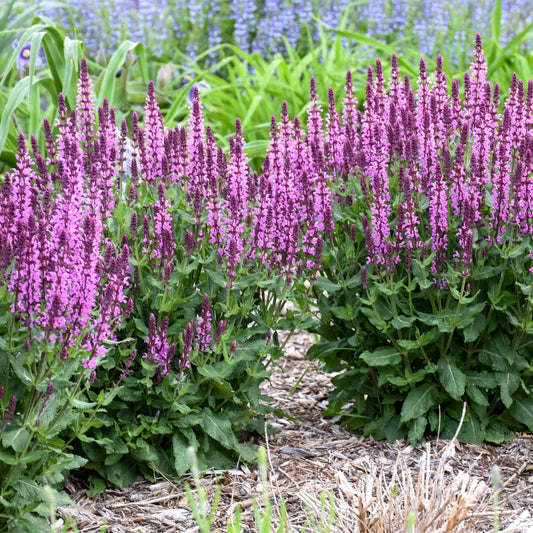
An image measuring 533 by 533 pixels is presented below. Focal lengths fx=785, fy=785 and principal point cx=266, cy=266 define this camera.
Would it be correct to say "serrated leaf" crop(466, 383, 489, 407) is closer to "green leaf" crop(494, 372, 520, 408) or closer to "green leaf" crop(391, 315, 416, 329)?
"green leaf" crop(494, 372, 520, 408)

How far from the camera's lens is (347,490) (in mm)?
2844

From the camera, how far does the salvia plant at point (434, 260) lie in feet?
10.9

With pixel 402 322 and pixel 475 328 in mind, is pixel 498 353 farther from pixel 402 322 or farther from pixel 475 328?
pixel 402 322

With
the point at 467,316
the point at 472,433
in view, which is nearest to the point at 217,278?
the point at 467,316

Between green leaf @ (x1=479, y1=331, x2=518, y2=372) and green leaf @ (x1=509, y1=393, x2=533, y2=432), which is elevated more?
green leaf @ (x1=479, y1=331, x2=518, y2=372)

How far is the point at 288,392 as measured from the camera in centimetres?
451

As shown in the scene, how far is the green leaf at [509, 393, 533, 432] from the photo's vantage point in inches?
142

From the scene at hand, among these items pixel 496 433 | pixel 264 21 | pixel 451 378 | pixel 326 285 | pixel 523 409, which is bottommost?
pixel 496 433

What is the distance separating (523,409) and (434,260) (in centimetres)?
84

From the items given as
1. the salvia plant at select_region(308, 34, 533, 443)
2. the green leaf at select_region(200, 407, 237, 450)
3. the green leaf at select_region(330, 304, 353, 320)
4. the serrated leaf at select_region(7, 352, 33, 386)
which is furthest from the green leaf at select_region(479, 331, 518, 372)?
the serrated leaf at select_region(7, 352, 33, 386)

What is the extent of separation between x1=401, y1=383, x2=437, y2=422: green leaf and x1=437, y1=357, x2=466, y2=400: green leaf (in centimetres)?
12

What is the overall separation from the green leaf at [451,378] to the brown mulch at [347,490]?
0.90 ft

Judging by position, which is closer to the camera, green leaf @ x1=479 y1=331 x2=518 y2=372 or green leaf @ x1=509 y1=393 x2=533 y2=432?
green leaf @ x1=479 y1=331 x2=518 y2=372

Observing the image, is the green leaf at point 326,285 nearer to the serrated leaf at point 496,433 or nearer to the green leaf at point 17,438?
the serrated leaf at point 496,433
